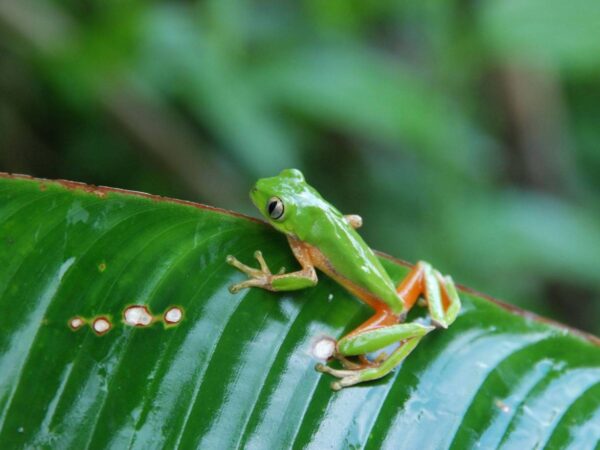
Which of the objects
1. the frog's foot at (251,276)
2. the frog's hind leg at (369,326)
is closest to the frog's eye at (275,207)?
the frog's foot at (251,276)

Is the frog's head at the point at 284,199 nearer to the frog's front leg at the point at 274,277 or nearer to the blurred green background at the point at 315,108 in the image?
the frog's front leg at the point at 274,277

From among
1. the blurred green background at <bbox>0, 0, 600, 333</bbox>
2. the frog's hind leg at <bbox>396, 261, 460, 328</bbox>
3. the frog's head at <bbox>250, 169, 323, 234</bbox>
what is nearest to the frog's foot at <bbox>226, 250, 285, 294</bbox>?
the frog's head at <bbox>250, 169, 323, 234</bbox>

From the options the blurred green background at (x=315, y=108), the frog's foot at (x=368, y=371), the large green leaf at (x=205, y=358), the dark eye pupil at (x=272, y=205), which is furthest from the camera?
the blurred green background at (x=315, y=108)

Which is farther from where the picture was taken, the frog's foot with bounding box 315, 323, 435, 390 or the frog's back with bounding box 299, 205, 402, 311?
the frog's back with bounding box 299, 205, 402, 311

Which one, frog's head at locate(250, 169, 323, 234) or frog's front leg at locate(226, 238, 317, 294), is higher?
frog's head at locate(250, 169, 323, 234)

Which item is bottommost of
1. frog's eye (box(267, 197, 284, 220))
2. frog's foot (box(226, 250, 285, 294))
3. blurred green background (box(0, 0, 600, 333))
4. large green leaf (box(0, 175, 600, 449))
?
large green leaf (box(0, 175, 600, 449))

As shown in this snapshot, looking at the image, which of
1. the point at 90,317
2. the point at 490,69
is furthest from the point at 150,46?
the point at 490,69

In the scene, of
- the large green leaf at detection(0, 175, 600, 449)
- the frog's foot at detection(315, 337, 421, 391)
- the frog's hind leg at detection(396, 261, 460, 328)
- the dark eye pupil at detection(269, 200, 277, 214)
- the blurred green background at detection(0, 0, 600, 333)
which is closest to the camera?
the large green leaf at detection(0, 175, 600, 449)

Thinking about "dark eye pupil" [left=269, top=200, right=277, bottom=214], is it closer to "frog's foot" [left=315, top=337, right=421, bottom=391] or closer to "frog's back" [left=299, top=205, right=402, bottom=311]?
"frog's back" [left=299, top=205, right=402, bottom=311]
